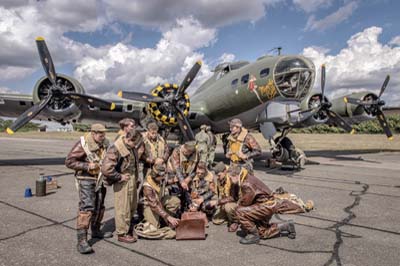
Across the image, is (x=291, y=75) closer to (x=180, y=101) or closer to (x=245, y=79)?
(x=245, y=79)

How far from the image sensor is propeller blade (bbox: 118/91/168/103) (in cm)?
1166

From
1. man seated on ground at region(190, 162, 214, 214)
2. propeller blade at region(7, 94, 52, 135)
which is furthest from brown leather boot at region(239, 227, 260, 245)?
propeller blade at region(7, 94, 52, 135)

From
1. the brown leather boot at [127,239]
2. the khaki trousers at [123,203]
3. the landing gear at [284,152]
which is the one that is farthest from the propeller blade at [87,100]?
the brown leather boot at [127,239]

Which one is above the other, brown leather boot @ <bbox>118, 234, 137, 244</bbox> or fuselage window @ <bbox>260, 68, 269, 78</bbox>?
fuselage window @ <bbox>260, 68, 269, 78</bbox>

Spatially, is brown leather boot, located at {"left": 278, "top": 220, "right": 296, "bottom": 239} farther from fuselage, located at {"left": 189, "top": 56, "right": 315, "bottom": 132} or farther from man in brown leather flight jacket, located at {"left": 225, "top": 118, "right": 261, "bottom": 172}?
fuselage, located at {"left": 189, "top": 56, "right": 315, "bottom": 132}

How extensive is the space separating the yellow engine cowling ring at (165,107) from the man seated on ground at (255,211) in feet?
26.7

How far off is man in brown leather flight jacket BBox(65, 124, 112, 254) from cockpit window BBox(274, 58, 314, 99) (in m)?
8.22

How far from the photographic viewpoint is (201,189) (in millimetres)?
6188

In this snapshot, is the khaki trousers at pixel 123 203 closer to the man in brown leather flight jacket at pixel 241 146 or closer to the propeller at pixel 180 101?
the man in brown leather flight jacket at pixel 241 146

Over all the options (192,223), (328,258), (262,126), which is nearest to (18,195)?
(192,223)

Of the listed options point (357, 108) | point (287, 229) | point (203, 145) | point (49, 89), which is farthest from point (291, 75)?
point (49, 89)

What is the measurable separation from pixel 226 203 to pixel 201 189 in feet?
2.85

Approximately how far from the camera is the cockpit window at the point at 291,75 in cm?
1128

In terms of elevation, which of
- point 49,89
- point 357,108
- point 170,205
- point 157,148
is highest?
point 357,108
